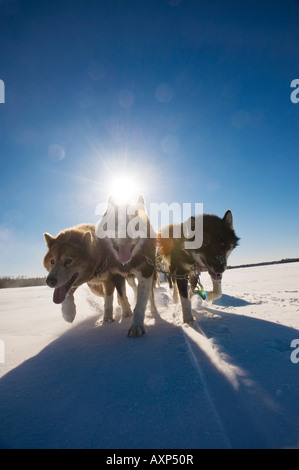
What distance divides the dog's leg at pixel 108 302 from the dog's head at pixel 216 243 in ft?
5.23

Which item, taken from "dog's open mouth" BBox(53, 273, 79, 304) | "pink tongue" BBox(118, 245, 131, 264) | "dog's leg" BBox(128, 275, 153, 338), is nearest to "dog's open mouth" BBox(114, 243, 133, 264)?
"pink tongue" BBox(118, 245, 131, 264)

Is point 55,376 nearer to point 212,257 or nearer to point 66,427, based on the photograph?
point 66,427

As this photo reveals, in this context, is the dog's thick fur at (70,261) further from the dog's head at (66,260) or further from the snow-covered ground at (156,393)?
the snow-covered ground at (156,393)

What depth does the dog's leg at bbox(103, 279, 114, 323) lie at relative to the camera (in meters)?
3.44

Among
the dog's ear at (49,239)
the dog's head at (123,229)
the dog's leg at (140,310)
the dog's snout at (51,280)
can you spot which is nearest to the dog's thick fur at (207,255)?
the dog's leg at (140,310)

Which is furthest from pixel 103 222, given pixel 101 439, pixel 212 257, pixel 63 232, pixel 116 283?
pixel 101 439

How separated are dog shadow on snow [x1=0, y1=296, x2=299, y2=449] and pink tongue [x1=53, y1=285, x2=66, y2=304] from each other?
2.24 ft

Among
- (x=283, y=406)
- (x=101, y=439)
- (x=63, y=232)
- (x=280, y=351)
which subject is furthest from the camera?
(x=63, y=232)

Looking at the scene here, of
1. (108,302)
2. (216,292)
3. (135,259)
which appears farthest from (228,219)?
(108,302)

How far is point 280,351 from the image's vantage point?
72.7 inches
